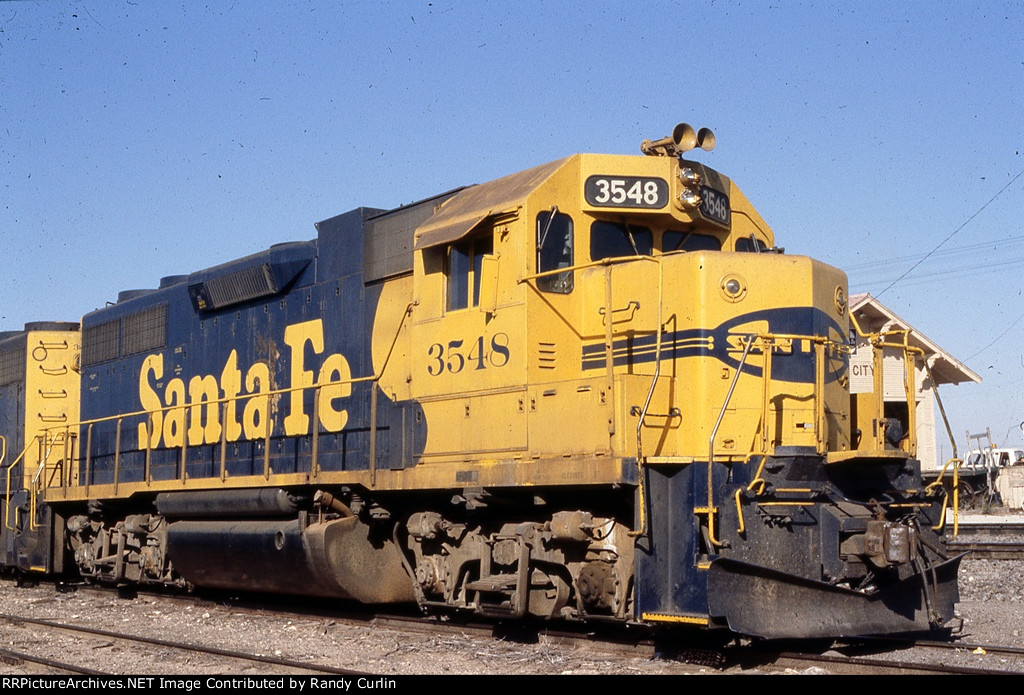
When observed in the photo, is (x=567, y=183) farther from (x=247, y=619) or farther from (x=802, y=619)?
(x=247, y=619)

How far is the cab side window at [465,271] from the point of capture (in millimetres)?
8562

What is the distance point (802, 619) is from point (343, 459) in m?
4.56

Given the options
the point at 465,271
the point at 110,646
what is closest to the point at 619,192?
the point at 465,271

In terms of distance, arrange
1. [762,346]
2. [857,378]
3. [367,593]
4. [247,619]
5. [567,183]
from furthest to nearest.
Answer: [857,378] < [247,619] < [367,593] < [567,183] < [762,346]

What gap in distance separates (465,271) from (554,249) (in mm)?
799

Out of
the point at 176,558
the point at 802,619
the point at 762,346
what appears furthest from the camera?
the point at 176,558

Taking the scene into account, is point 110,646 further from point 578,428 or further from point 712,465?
point 712,465

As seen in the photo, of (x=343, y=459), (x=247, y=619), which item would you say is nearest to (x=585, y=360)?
(x=343, y=459)

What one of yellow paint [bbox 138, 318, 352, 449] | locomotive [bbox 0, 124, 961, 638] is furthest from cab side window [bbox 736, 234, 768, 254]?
yellow paint [bbox 138, 318, 352, 449]

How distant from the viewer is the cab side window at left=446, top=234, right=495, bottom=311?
28.1 ft

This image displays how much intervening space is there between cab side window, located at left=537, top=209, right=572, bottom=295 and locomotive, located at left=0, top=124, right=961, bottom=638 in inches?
0.7

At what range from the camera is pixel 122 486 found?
12500mm

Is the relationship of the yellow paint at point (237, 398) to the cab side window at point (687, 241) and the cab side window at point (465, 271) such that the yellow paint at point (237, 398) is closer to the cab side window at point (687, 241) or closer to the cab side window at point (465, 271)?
the cab side window at point (465, 271)

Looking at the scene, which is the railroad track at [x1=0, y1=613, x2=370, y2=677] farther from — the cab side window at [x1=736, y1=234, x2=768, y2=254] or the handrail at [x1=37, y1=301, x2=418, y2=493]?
the cab side window at [x1=736, y1=234, x2=768, y2=254]
